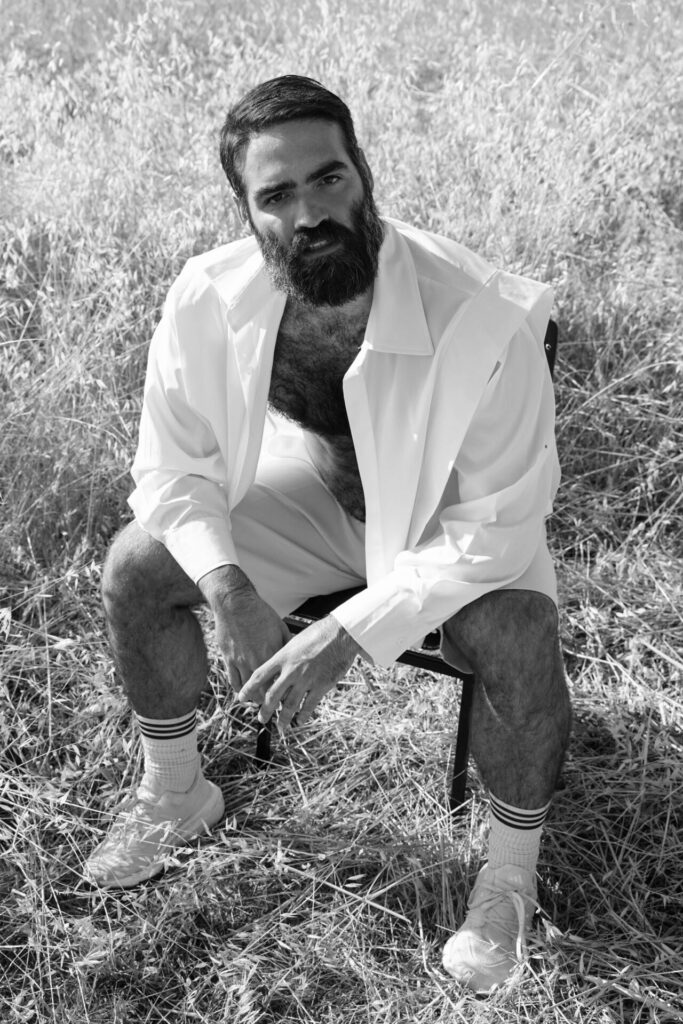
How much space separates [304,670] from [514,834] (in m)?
0.63

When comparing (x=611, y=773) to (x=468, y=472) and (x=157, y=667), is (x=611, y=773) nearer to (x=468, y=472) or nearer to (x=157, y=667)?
(x=468, y=472)

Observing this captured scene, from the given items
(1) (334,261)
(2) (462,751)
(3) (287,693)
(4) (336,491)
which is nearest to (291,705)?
(3) (287,693)

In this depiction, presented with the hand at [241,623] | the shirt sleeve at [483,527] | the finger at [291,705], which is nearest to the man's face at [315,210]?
the shirt sleeve at [483,527]

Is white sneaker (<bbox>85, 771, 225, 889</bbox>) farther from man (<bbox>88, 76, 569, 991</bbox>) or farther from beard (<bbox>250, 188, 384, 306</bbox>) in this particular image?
beard (<bbox>250, 188, 384, 306</bbox>)

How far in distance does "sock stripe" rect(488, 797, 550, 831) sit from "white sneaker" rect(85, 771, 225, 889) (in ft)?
2.45

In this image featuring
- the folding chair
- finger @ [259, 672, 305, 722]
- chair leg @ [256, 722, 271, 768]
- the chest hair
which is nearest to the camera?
finger @ [259, 672, 305, 722]

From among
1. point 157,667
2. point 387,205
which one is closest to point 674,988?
point 157,667

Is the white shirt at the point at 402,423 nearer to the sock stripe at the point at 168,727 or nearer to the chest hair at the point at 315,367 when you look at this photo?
the chest hair at the point at 315,367

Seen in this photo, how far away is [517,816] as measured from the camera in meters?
2.58

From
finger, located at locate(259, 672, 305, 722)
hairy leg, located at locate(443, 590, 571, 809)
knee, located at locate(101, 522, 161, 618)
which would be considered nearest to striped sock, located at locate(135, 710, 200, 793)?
knee, located at locate(101, 522, 161, 618)

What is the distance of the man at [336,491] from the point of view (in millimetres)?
2471

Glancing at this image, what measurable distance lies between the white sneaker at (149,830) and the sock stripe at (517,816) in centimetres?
75

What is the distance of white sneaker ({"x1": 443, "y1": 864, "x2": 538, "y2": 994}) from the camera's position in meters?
2.52

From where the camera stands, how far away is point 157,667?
9.27ft
